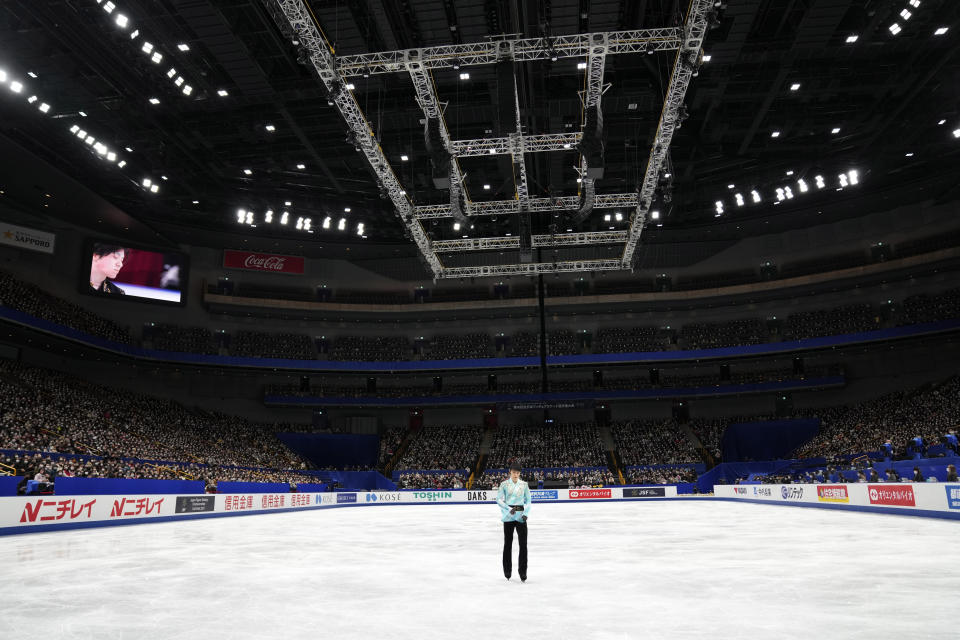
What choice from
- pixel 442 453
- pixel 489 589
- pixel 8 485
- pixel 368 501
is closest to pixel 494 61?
pixel 489 589

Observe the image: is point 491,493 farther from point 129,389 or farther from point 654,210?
point 129,389

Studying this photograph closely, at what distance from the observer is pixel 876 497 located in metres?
20.2

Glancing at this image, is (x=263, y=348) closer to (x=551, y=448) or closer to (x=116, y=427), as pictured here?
(x=116, y=427)

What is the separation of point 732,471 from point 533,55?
108 ft

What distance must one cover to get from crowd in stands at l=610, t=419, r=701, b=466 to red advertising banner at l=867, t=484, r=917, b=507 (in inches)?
928

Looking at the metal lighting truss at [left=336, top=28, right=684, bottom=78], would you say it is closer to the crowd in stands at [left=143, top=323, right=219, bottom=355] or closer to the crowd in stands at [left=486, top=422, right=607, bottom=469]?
the crowd in stands at [left=486, top=422, right=607, bottom=469]

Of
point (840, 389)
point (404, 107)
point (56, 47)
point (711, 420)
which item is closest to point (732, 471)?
point (711, 420)

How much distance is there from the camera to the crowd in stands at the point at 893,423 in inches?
1233

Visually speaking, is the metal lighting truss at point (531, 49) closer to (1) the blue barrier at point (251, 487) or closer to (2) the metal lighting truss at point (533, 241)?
(2) the metal lighting truss at point (533, 241)

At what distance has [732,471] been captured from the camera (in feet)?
139

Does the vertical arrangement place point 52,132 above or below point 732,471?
above

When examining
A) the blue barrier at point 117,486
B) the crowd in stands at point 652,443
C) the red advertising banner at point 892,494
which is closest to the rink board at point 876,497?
the red advertising banner at point 892,494

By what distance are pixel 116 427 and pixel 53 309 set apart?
8.51 m

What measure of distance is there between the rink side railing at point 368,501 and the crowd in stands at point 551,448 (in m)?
6.08
